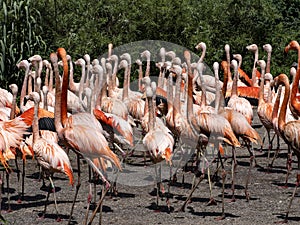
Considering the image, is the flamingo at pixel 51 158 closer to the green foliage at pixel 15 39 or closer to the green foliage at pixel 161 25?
the green foliage at pixel 15 39

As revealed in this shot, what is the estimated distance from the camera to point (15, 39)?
13641 millimetres

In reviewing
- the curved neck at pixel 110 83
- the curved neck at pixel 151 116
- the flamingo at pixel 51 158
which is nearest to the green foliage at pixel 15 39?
Answer: the curved neck at pixel 110 83

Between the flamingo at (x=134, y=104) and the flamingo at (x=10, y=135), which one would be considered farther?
the flamingo at (x=134, y=104)

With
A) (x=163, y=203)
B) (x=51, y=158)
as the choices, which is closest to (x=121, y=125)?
(x=163, y=203)

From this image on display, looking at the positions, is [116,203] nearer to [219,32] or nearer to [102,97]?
[102,97]

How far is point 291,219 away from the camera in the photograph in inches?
303

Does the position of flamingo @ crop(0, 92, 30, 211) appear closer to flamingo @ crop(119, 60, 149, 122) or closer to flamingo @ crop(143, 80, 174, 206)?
flamingo @ crop(143, 80, 174, 206)

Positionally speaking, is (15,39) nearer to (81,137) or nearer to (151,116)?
(151,116)

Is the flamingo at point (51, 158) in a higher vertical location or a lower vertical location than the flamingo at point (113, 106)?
lower

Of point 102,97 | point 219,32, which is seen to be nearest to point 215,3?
point 219,32

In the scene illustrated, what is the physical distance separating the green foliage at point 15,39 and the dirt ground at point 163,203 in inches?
137

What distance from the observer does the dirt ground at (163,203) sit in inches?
305

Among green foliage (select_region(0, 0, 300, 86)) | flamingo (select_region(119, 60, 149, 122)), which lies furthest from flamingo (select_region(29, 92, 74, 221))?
green foliage (select_region(0, 0, 300, 86))

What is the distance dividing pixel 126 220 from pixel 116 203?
2.90 feet
